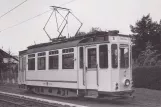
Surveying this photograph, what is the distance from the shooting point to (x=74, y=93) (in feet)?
51.4

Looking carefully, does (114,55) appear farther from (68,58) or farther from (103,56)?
(68,58)

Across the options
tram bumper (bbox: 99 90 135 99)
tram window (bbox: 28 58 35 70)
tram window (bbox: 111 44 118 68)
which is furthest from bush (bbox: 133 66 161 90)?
tram window (bbox: 28 58 35 70)

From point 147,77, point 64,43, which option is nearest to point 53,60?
point 64,43

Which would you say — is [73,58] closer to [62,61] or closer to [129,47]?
[62,61]

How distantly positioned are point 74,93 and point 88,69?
178 cm

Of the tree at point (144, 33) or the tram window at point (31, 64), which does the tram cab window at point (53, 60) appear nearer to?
the tram window at point (31, 64)

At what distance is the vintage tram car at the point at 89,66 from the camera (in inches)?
544

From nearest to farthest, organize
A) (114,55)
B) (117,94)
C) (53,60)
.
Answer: (117,94) < (114,55) < (53,60)

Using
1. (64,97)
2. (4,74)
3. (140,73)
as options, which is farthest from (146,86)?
(4,74)

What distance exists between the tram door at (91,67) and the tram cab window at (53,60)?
8.07ft

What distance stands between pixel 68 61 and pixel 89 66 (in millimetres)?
1607

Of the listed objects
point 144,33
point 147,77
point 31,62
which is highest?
point 144,33

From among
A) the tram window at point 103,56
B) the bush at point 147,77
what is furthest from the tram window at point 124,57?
the bush at point 147,77

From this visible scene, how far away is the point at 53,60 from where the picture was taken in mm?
16969
